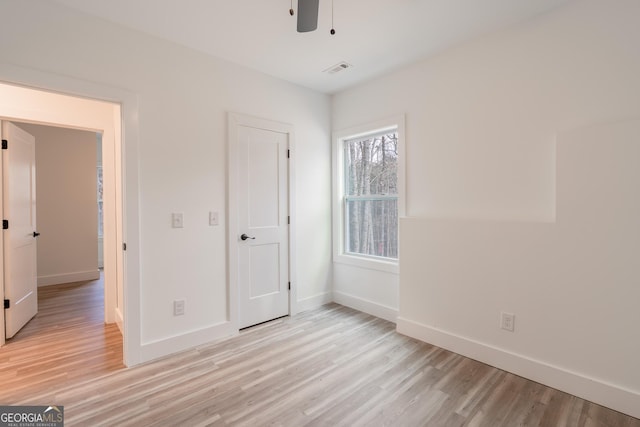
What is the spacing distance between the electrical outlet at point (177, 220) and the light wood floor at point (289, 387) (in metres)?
1.10

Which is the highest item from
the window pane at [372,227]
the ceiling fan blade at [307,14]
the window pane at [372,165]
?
the ceiling fan blade at [307,14]

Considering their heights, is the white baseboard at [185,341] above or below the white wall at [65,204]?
below

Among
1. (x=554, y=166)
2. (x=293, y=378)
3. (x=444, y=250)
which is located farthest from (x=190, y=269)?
(x=554, y=166)

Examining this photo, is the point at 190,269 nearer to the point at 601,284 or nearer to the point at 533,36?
the point at 601,284

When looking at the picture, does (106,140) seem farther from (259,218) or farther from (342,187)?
(342,187)

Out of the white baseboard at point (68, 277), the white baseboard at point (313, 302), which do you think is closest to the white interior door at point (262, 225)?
the white baseboard at point (313, 302)

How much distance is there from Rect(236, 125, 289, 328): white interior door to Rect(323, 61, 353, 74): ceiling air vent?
0.81 meters

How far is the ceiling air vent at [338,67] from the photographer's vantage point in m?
2.96

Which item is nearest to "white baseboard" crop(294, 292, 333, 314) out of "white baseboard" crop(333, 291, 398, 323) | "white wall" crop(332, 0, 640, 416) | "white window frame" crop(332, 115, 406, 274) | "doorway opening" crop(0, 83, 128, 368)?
"white baseboard" crop(333, 291, 398, 323)

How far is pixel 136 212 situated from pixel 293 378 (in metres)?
1.75

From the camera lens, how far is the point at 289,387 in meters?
2.09

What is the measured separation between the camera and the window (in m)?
3.31

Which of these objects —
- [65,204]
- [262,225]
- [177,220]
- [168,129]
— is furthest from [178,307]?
[65,204]

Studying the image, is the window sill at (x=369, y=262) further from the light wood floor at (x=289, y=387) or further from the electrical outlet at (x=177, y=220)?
the electrical outlet at (x=177, y=220)
